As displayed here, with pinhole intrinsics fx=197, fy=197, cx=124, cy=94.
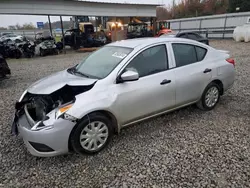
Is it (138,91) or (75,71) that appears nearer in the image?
(138,91)

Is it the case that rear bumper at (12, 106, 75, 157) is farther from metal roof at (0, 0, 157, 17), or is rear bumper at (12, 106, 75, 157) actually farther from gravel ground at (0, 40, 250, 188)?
metal roof at (0, 0, 157, 17)

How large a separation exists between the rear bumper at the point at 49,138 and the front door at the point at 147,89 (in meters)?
0.74

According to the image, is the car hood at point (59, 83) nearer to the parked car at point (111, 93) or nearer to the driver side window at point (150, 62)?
the parked car at point (111, 93)

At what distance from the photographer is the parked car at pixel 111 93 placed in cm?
245

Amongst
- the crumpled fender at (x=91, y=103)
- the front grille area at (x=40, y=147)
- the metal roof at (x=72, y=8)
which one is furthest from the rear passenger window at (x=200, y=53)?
the metal roof at (x=72, y=8)

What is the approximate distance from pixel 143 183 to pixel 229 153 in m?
1.31

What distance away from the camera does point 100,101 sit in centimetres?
260

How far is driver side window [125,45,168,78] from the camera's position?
2.98 m

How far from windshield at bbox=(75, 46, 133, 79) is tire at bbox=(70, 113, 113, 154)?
0.64 meters

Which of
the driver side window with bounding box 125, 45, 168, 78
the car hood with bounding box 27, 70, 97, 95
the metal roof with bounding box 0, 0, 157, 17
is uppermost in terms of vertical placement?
the metal roof with bounding box 0, 0, 157, 17

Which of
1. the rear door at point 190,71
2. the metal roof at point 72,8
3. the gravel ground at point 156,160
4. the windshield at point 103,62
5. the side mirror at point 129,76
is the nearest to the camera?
the gravel ground at point 156,160

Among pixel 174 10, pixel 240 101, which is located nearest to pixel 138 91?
pixel 240 101

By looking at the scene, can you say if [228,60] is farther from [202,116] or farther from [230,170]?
[230,170]

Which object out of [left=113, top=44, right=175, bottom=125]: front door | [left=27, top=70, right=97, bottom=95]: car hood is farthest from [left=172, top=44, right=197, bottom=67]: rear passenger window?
[left=27, top=70, right=97, bottom=95]: car hood
